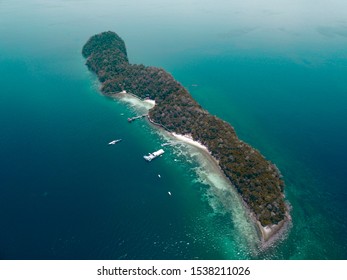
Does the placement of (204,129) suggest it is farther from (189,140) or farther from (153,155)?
(153,155)

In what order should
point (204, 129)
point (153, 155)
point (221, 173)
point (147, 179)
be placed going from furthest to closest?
point (204, 129), point (153, 155), point (221, 173), point (147, 179)

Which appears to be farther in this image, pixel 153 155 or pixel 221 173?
pixel 153 155

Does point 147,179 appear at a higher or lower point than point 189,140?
lower

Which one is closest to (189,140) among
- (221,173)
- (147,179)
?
(221,173)

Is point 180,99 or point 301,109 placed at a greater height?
point 180,99

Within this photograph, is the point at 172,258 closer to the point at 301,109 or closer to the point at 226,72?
the point at 301,109

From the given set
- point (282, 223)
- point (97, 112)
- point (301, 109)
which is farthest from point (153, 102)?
point (282, 223)

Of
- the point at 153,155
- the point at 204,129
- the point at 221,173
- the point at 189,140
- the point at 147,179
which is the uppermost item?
the point at 204,129
